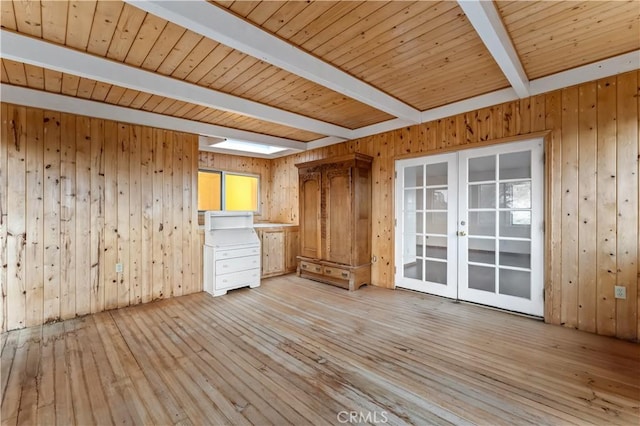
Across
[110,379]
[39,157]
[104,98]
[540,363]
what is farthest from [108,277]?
[540,363]

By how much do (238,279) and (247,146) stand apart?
244 cm

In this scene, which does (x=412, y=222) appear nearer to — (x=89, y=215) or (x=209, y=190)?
(x=209, y=190)

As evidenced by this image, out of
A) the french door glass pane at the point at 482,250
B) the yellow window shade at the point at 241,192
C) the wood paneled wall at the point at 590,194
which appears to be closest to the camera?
the wood paneled wall at the point at 590,194

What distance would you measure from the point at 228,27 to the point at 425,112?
293 cm

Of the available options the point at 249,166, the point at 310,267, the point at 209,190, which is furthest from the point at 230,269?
the point at 249,166

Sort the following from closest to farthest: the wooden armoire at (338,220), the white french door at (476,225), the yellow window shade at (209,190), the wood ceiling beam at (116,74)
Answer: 1. the wood ceiling beam at (116,74)
2. the white french door at (476,225)
3. the wooden armoire at (338,220)
4. the yellow window shade at (209,190)

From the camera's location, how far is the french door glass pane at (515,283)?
326 centimetres

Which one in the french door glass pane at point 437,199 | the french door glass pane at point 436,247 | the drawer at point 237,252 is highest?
the french door glass pane at point 437,199

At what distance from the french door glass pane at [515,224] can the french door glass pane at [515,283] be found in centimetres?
43

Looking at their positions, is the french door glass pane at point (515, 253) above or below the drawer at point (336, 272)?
above

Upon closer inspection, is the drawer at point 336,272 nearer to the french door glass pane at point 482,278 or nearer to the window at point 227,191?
the french door glass pane at point 482,278

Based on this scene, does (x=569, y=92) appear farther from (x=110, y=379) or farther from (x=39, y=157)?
(x=39, y=157)

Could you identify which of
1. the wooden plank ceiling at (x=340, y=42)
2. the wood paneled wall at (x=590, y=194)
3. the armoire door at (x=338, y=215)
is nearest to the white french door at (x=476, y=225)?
the wood paneled wall at (x=590, y=194)

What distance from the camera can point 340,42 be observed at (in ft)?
7.64
